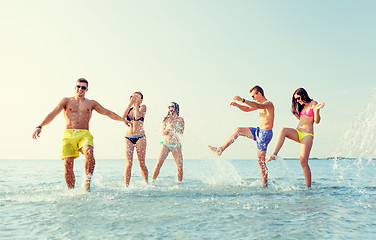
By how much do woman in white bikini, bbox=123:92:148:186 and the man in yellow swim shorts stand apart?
1.43 metres

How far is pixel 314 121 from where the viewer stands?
768 centimetres

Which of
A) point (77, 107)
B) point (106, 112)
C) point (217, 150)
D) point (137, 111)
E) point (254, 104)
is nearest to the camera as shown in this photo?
point (77, 107)

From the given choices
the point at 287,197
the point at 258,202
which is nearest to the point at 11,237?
the point at 258,202

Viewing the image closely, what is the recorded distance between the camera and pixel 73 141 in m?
6.73

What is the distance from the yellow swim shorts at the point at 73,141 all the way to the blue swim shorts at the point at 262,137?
3964 mm

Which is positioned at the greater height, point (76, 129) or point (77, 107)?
point (77, 107)

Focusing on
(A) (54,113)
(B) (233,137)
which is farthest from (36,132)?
(B) (233,137)

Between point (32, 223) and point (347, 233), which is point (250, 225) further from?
point (32, 223)

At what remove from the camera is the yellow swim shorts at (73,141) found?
6730 mm

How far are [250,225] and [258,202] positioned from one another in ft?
6.09

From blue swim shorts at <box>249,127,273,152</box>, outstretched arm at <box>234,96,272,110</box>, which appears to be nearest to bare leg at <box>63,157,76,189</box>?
outstretched arm at <box>234,96,272,110</box>

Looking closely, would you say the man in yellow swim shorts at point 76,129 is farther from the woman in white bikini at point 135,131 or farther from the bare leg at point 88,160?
the woman in white bikini at point 135,131

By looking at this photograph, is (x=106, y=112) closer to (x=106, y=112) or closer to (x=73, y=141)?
(x=106, y=112)

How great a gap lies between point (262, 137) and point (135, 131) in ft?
10.8
